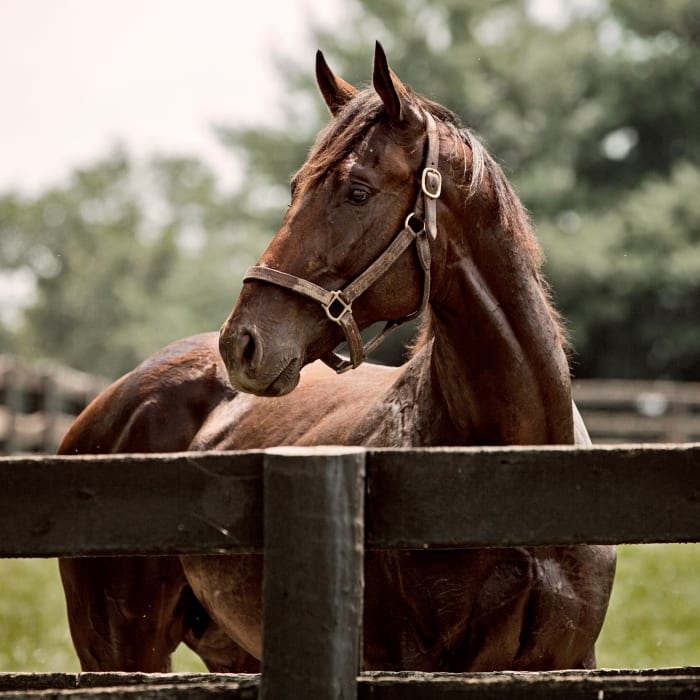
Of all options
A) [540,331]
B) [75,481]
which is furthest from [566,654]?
[75,481]

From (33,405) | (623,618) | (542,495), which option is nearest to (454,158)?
(542,495)

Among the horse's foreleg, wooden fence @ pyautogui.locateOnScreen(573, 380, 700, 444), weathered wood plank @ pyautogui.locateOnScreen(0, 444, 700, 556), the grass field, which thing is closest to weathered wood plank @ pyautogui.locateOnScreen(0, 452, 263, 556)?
weathered wood plank @ pyautogui.locateOnScreen(0, 444, 700, 556)

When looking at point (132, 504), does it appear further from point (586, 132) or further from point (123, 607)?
point (586, 132)

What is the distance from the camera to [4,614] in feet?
26.7

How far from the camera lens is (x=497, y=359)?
11.2ft

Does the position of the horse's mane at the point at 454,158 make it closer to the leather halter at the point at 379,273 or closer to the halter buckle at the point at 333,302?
the leather halter at the point at 379,273

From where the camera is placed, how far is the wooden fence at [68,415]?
564 inches

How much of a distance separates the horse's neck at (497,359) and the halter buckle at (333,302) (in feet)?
1.17

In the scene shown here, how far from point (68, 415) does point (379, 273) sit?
15.7 meters

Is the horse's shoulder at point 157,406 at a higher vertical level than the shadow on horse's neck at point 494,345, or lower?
higher

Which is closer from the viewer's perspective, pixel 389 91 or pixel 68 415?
pixel 389 91

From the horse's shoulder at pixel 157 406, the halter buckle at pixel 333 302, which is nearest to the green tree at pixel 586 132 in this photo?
the horse's shoulder at pixel 157 406

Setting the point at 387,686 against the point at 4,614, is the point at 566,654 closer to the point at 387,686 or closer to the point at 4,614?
the point at 387,686

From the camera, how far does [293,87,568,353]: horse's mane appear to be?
339cm
